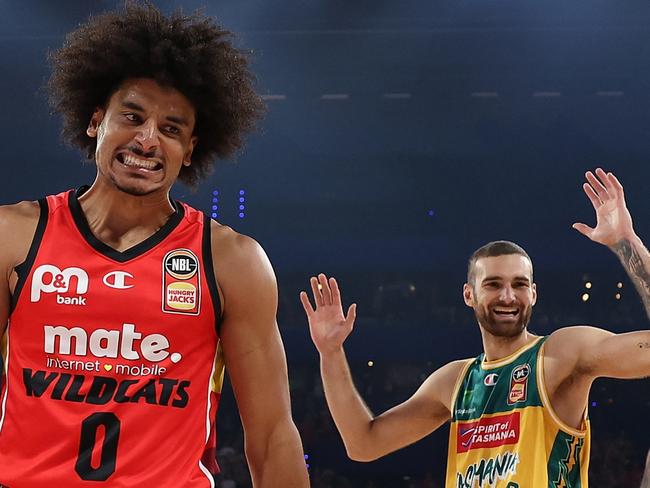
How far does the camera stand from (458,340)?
9.20 metres

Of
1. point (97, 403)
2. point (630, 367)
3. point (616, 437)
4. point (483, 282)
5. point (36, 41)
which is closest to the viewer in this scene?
point (97, 403)

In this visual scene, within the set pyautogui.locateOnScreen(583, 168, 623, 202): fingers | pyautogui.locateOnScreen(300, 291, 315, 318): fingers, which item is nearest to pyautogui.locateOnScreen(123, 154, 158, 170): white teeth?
pyautogui.locateOnScreen(300, 291, 315, 318): fingers

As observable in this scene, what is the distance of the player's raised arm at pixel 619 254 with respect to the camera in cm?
277

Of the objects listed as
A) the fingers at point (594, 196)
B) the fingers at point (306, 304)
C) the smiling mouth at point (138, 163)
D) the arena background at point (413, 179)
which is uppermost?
the arena background at point (413, 179)

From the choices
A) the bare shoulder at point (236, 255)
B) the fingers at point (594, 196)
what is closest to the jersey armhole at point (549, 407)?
the fingers at point (594, 196)

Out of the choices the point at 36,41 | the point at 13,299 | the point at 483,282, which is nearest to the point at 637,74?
the point at 36,41

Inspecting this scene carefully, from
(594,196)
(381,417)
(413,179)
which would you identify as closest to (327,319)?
(381,417)

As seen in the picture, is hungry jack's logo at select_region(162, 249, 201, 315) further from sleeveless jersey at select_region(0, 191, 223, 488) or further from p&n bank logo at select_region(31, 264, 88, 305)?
p&n bank logo at select_region(31, 264, 88, 305)

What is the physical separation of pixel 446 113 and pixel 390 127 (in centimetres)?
54

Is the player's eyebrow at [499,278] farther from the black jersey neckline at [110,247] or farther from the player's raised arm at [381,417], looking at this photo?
the black jersey neckline at [110,247]

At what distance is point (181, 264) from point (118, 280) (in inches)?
5.0

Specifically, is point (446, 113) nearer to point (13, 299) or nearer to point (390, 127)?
point (390, 127)

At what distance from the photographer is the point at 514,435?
10.3ft

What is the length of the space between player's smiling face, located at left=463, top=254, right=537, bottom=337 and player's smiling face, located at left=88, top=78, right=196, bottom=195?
161cm
